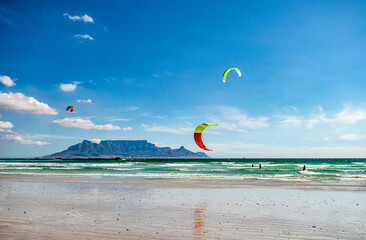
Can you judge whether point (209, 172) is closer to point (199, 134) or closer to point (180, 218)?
point (199, 134)

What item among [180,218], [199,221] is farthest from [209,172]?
[199,221]

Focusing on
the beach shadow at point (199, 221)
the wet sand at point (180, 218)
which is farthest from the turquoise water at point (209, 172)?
the beach shadow at point (199, 221)

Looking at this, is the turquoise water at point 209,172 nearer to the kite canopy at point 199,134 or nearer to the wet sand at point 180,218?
the kite canopy at point 199,134

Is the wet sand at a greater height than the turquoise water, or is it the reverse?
the wet sand

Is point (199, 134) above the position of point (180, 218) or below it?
above

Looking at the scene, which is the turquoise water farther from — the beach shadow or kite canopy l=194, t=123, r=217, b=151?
the beach shadow

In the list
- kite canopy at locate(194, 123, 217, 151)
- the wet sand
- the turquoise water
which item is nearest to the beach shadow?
the wet sand

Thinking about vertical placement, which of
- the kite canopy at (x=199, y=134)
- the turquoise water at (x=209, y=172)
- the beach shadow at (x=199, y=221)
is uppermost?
the kite canopy at (x=199, y=134)

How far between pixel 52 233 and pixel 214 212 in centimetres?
457

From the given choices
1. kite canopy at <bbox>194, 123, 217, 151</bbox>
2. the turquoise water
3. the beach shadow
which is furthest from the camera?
the turquoise water

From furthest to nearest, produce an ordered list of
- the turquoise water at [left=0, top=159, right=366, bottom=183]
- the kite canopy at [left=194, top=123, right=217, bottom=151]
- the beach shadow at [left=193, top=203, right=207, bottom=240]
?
the turquoise water at [left=0, top=159, right=366, bottom=183], the kite canopy at [left=194, top=123, right=217, bottom=151], the beach shadow at [left=193, top=203, right=207, bottom=240]

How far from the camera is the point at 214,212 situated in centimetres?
885

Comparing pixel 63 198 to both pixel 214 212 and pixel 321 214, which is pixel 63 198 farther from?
pixel 321 214

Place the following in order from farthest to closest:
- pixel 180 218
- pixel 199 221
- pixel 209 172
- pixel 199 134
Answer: pixel 209 172
pixel 199 134
pixel 180 218
pixel 199 221
